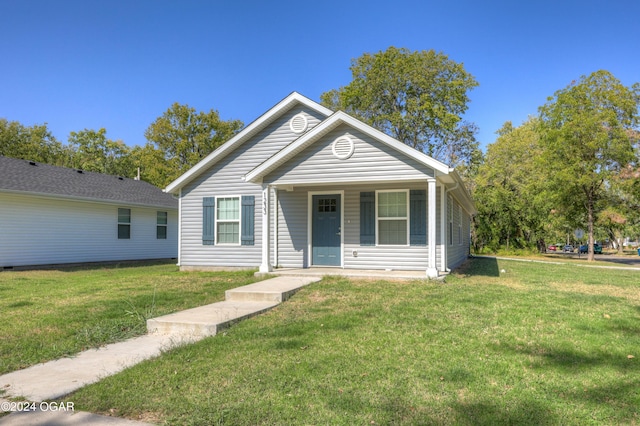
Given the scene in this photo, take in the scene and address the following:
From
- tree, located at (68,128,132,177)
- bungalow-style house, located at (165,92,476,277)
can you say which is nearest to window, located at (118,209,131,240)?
bungalow-style house, located at (165,92,476,277)

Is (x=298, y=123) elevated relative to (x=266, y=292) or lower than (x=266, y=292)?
elevated

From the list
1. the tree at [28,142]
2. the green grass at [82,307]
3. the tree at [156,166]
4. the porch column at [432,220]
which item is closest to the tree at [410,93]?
the tree at [156,166]

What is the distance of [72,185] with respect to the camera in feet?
52.0

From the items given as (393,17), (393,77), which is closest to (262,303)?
(393,17)

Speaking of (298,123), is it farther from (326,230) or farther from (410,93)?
(410,93)

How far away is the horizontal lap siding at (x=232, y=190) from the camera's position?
40.0 ft

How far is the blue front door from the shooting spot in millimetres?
11234

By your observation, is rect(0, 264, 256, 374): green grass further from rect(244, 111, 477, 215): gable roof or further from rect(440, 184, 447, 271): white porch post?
rect(440, 184, 447, 271): white porch post

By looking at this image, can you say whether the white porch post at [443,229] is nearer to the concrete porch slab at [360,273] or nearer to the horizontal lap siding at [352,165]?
the concrete porch slab at [360,273]

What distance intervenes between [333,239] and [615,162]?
61.5 feet

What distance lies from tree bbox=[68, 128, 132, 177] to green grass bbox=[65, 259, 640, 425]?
123 ft

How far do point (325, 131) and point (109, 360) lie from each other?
698 cm

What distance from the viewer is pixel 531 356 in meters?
4.16

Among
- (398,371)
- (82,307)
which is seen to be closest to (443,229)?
(398,371)
